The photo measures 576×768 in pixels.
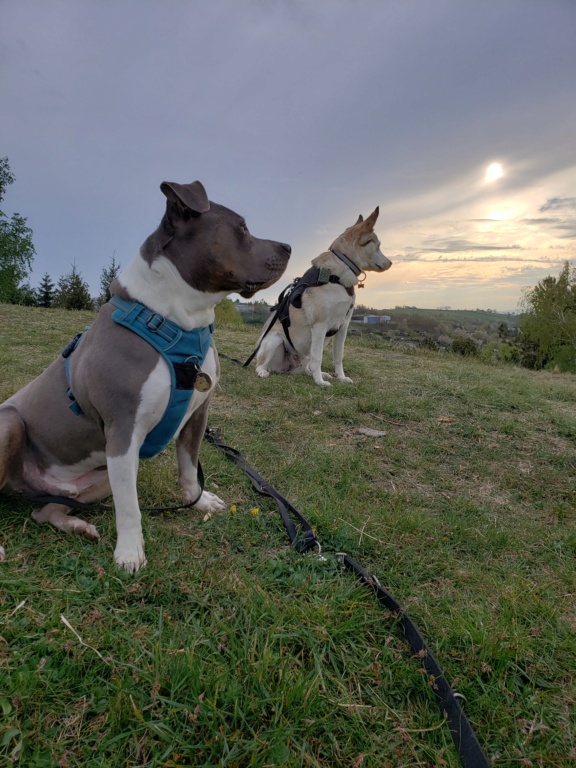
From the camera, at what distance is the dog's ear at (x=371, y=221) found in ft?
21.9

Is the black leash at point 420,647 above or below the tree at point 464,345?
below

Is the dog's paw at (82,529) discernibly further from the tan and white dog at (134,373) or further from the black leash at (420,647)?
the black leash at (420,647)

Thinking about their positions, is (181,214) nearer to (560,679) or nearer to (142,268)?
(142,268)

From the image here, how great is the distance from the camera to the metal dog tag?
238cm

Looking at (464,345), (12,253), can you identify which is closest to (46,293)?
(12,253)

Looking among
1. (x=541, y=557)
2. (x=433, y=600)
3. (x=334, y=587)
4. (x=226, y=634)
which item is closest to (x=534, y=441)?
(x=541, y=557)

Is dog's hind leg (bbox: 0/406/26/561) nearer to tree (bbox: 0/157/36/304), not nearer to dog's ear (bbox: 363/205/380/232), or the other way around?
dog's ear (bbox: 363/205/380/232)

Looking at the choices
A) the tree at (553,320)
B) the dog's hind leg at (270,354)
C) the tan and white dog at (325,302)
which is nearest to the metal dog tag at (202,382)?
the tan and white dog at (325,302)

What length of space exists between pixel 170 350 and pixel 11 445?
98 centimetres

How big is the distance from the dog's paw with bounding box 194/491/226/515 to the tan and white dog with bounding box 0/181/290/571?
552 mm

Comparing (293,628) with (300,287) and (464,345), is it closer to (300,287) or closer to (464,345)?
(300,287)

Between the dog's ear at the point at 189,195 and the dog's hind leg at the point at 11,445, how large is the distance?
1423 mm

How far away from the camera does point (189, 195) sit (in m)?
2.30

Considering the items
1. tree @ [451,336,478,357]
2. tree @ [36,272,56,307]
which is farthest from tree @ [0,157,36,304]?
tree @ [451,336,478,357]
